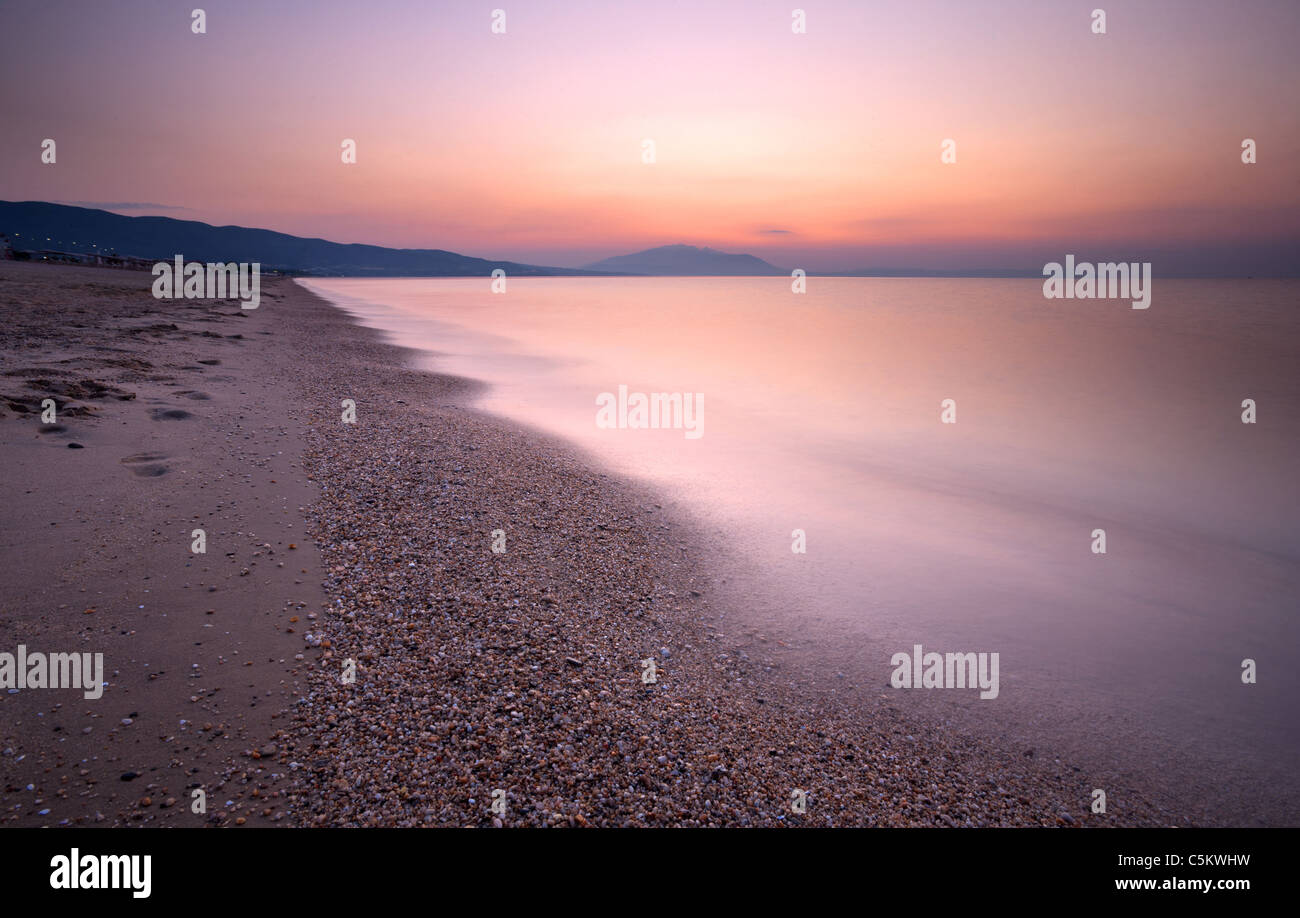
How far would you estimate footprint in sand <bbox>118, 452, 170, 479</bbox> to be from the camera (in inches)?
314

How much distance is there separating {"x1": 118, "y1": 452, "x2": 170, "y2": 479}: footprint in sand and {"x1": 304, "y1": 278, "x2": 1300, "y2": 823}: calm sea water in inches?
262

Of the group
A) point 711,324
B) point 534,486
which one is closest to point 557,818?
point 534,486

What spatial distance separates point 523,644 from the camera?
5.22 m

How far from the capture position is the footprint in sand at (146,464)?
7984 mm

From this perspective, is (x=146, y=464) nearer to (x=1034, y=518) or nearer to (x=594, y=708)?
(x=594, y=708)

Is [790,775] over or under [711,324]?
under

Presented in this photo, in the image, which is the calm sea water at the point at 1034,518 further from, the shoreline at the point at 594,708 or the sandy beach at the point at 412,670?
the sandy beach at the point at 412,670

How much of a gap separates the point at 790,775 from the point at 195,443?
32.1 ft

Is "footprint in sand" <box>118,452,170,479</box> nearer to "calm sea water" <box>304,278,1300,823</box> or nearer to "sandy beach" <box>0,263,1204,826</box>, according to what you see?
"sandy beach" <box>0,263,1204,826</box>

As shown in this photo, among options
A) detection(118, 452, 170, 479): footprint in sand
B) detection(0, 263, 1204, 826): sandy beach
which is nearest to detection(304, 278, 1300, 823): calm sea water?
detection(0, 263, 1204, 826): sandy beach

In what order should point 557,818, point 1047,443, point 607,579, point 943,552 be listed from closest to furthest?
point 557,818
point 607,579
point 943,552
point 1047,443

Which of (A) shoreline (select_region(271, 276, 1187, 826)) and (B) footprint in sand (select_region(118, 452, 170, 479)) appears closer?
(A) shoreline (select_region(271, 276, 1187, 826))

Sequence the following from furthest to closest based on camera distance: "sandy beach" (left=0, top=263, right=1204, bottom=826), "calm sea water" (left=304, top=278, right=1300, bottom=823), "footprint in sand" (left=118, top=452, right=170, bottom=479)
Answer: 1. "footprint in sand" (left=118, top=452, right=170, bottom=479)
2. "calm sea water" (left=304, top=278, right=1300, bottom=823)
3. "sandy beach" (left=0, top=263, right=1204, bottom=826)

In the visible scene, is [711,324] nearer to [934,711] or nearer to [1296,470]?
[1296,470]
